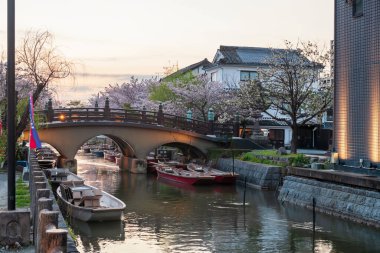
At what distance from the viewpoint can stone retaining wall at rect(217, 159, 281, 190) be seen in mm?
34094

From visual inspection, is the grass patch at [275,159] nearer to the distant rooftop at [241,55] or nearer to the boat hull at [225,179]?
the boat hull at [225,179]

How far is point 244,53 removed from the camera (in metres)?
64.6

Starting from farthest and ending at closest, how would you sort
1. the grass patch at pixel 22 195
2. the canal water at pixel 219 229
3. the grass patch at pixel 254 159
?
1. the grass patch at pixel 254 159
2. the canal water at pixel 219 229
3. the grass patch at pixel 22 195

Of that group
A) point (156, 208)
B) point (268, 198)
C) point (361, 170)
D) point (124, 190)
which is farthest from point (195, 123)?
point (361, 170)

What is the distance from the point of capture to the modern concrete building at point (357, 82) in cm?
2408

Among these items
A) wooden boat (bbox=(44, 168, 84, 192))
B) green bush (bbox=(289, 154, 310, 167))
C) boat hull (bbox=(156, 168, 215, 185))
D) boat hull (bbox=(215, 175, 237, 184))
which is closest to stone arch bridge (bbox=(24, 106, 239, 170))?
boat hull (bbox=(156, 168, 215, 185))

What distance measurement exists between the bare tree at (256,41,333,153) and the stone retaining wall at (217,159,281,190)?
342cm

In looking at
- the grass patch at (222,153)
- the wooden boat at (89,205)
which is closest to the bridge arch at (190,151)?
the grass patch at (222,153)

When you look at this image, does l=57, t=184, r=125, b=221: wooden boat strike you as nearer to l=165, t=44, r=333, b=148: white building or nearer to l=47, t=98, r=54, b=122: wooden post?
l=47, t=98, r=54, b=122: wooden post

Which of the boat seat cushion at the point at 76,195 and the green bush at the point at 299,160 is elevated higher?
the green bush at the point at 299,160

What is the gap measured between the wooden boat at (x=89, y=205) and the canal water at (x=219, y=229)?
343 millimetres

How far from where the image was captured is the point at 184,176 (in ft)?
124

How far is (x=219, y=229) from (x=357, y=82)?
389 inches

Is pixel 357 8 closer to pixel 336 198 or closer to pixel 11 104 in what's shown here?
pixel 336 198
